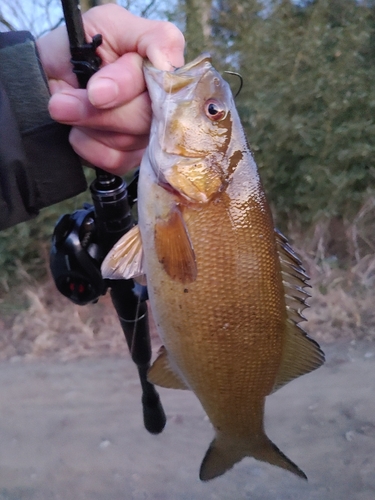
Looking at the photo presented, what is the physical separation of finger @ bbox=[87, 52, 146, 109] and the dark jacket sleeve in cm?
32

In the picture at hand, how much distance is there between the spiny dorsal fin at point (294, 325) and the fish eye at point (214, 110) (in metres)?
0.34

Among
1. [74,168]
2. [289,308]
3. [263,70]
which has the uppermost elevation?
[74,168]

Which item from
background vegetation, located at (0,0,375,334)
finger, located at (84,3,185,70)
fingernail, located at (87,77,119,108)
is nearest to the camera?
fingernail, located at (87,77,119,108)

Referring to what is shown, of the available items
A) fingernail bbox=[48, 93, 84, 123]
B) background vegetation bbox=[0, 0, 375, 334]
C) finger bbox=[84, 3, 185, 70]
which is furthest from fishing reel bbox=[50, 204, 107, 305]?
background vegetation bbox=[0, 0, 375, 334]

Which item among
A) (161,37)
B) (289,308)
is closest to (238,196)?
(289,308)

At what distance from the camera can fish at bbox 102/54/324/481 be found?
45.1 inches

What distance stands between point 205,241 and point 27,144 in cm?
67

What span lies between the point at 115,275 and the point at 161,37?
64 centimetres

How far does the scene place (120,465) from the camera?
246 centimetres

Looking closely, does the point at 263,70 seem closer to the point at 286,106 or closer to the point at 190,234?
the point at 286,106

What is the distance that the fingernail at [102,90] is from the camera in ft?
3.55

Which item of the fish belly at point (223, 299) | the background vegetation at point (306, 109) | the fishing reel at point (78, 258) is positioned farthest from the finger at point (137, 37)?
the background vegetation at point (306, 109)

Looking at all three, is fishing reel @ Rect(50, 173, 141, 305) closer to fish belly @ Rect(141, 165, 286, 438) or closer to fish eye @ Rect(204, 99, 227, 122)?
fish belly @ Rect(141, 165, 286, 438)

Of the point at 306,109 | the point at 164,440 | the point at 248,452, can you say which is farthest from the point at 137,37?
the point at 306,109
